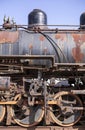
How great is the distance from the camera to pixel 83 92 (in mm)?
8336

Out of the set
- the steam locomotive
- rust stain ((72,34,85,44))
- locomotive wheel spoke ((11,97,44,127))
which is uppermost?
rust stain ((72,34,85,44))

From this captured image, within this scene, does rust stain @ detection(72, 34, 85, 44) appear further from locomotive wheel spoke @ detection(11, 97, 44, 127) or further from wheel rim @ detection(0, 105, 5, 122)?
wheel rim @ detection(0, 105, 5, 122)

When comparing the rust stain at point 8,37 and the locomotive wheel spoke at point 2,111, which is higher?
the rust stain at point 8,37

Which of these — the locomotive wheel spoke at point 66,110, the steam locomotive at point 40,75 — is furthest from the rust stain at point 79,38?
the locomotive wheel spoke at point 66,110

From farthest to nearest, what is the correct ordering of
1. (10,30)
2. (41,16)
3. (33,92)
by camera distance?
(41,16), (10,30), (33,92)

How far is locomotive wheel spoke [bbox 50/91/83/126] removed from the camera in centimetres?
832

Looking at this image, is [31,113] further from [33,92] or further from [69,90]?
[69,90]

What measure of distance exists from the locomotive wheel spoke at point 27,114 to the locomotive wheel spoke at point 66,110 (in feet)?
1.26

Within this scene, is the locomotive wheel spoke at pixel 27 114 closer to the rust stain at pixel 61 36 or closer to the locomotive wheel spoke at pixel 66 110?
the locomotive wheel spoke at pixel 66 110

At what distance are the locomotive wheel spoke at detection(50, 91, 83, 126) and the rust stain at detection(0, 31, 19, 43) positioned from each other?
82.7 inches

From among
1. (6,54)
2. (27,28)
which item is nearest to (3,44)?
(6,54)

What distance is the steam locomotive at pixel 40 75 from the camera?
827 centimetres

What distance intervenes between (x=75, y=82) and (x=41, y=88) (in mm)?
1205

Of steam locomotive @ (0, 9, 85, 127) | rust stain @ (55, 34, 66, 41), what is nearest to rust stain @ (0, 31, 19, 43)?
steam locomotive @ (0, 9, 85, 127)
